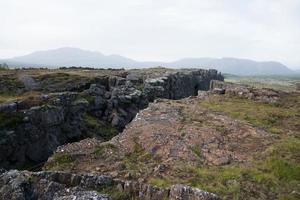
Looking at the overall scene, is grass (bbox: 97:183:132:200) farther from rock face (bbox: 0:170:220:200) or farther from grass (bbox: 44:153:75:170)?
grass (bbox: 44:153:75:170)

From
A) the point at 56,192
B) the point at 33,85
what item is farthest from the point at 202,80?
the point at 56,192

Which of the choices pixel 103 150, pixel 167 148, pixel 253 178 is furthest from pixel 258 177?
pixel 103 150

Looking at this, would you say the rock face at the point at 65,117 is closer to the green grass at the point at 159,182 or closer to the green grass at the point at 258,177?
the green grass at the point at 159,182

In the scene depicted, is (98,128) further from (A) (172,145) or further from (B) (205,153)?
(B) (205,153)

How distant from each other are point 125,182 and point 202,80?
372 feet

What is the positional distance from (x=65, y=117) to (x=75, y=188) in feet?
144

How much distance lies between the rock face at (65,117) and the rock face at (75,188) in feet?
92.0

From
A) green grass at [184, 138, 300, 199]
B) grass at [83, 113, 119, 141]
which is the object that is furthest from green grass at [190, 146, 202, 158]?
grass at [83, 113, 119, 141]

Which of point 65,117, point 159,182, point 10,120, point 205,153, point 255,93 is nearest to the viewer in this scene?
point 159,182

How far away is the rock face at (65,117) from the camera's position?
59.1m

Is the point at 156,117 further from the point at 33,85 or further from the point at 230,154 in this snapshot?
the point at 33,85

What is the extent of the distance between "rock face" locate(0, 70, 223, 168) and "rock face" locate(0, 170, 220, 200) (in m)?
28.0

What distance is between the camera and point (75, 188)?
96.1ft

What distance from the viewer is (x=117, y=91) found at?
90312 mm
